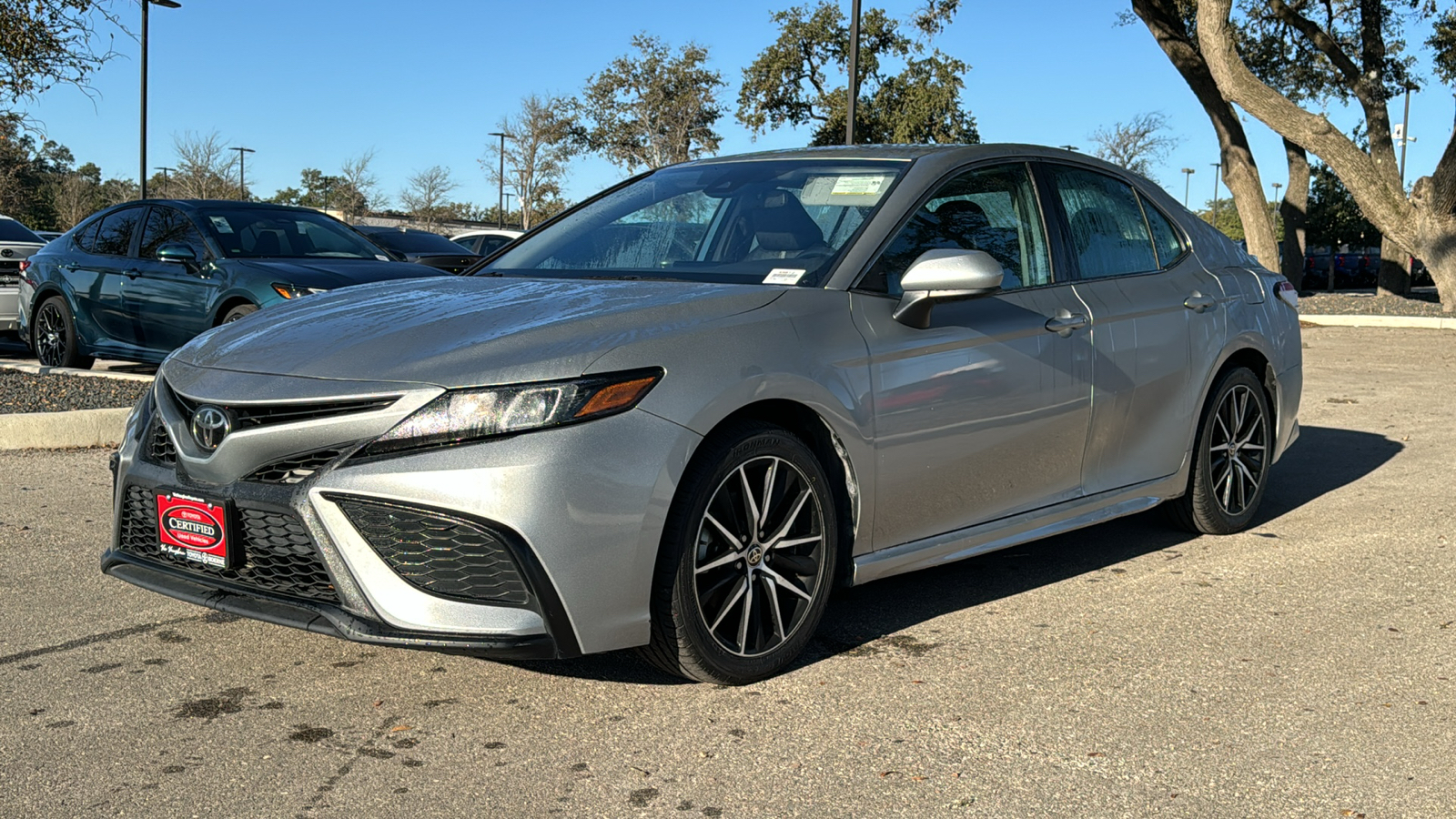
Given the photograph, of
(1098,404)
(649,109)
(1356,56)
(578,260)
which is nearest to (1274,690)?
(1098,404)

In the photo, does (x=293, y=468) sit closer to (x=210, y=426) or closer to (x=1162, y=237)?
(x=210, y=426)

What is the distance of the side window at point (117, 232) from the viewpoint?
1107 centimetres

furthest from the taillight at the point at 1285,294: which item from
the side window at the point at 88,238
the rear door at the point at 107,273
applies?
the side window at the point at 88,238

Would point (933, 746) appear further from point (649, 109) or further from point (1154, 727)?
point (649, 109)

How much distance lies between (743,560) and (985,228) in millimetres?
1702

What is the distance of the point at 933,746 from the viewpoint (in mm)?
3498

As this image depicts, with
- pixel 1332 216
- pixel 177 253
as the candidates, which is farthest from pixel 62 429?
pixel 1332 216

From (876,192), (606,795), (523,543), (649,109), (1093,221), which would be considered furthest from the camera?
(649,109)

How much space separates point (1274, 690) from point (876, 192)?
1981 mm

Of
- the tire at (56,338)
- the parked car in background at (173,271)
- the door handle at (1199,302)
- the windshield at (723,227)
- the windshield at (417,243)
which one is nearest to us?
the windshield at (723,227)

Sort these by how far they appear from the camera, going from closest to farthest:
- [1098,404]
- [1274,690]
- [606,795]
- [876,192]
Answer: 1. [606,795]
2. [1274,690]
3. [876,192]
4. [1098,404]

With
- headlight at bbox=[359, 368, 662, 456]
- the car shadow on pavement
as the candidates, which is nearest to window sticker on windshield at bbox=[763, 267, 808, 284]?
headlight at bbox=[359, 368, 662, 456]

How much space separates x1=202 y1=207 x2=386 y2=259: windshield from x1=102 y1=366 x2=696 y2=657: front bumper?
7212 millimetres

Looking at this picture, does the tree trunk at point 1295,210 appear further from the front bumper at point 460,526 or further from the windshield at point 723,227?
the front bumper at point 460,526
